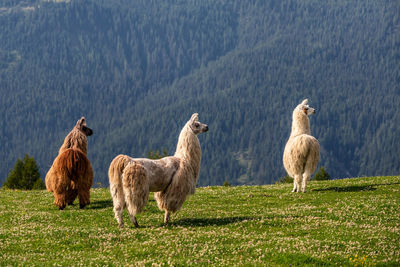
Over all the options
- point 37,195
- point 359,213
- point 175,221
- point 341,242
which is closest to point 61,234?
point 175,221

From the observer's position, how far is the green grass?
536 inches

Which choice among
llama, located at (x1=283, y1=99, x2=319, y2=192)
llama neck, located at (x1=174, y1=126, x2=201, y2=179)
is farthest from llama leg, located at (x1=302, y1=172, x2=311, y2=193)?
llama neck, located at (x1=174, y1=126, x2=201, y2=179)

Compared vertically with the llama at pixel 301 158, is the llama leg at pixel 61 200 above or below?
below

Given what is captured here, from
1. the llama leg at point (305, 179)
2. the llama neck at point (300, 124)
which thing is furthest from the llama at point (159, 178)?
the llama neck at point (300, 124)

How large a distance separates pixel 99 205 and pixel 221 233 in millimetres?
9854

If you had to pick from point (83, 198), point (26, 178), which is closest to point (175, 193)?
point (83, 198)

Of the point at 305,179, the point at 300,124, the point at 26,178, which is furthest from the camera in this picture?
the point at 26,178

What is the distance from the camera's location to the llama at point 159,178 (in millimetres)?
17922

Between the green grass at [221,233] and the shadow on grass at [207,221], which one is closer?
the green grass at [221,233]

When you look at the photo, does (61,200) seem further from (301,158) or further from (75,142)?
(301,158)

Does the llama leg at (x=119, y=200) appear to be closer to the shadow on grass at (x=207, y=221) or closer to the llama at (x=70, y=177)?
the shadow on grass at (x=207, y=221)

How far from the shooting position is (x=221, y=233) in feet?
54.2

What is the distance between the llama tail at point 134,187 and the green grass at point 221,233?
0.83m

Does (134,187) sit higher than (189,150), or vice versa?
(189,150)
